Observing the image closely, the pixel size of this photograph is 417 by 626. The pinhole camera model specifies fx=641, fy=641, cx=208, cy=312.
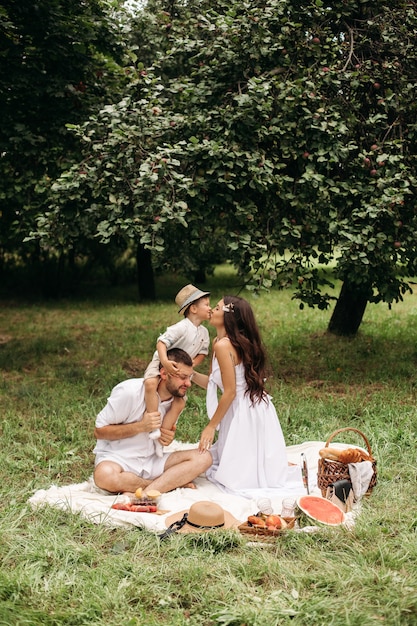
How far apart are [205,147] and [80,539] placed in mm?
4159

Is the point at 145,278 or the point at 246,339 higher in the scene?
the point at 246,339

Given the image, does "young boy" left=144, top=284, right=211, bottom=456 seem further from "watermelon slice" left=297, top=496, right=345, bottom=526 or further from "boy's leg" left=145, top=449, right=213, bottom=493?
"watermelon slice" left=297, top=496, right=345, bottom=526

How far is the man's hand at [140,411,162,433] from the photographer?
15.6ft

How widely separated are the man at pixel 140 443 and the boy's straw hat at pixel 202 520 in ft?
2.25

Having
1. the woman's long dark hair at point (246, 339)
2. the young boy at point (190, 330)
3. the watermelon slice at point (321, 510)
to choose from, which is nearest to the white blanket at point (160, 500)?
the watermelon slice at point (321, 510)

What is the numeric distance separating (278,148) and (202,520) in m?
4.73

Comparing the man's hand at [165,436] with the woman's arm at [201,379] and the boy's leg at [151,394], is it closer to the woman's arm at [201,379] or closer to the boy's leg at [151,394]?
the boy's leg at [151,394]

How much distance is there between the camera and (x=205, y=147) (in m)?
6.64

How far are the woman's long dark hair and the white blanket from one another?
772mm

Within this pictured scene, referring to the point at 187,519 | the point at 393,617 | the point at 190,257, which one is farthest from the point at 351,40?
the point at 190,257

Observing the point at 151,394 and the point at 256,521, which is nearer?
the point at 256,521

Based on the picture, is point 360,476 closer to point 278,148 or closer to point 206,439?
point 206,439

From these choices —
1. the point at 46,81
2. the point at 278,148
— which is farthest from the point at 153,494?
the point at 46,81

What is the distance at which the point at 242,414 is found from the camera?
5.16 meters
